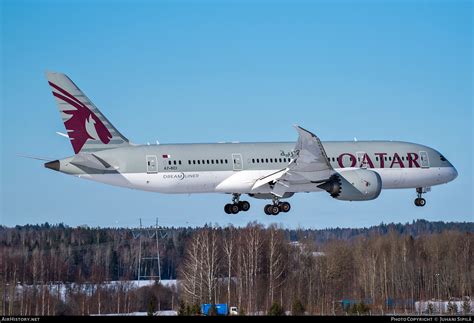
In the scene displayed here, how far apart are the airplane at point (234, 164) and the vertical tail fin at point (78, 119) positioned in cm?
5

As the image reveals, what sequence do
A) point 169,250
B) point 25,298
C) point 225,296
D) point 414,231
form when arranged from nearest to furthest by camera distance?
point 25,298
point 225,296
point 169,250
point 414,231

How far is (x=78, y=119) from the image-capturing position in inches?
2028

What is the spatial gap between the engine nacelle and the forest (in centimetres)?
543

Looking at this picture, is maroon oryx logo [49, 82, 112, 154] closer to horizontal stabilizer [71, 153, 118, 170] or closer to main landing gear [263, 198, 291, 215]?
horizontal stabilizer [71, 153, 118, 170]

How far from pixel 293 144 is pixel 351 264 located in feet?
36.0

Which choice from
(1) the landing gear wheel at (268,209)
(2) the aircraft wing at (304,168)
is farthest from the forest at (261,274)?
(2) the aircraft wing at (304,168)

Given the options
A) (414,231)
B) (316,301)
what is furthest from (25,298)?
(414,231)

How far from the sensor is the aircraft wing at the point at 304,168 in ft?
167

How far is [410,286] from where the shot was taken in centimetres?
6278

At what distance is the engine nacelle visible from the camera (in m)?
52.7

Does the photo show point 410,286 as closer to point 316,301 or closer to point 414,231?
point 316,301

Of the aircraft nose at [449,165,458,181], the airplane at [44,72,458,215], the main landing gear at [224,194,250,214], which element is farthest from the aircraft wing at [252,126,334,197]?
the aircraft nose at [449,165,458,181]

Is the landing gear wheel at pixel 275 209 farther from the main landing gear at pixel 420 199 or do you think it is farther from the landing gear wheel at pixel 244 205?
the main landing gear at pixel 420 199

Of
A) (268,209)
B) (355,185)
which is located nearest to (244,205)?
(268,209)
